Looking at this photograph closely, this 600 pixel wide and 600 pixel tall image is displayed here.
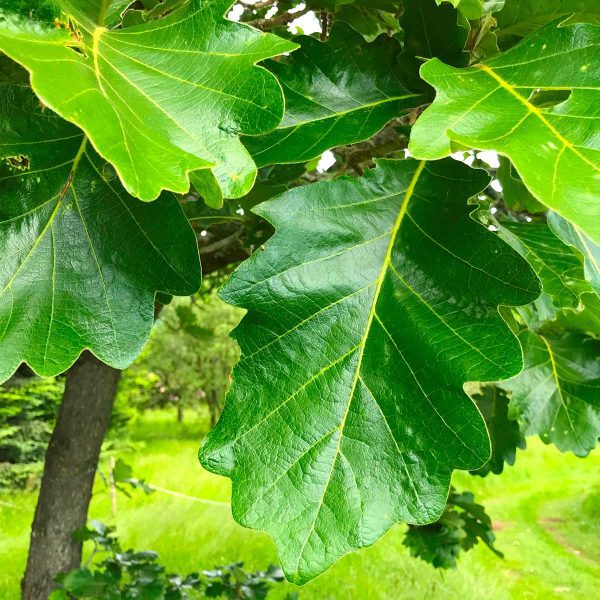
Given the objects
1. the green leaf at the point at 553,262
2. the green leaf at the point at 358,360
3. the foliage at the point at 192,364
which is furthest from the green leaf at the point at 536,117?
the foliage at the point at 192,364

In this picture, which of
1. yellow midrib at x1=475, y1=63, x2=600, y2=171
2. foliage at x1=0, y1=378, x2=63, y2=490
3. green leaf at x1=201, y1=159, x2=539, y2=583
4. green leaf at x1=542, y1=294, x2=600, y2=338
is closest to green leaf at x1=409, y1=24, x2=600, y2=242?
yellow midrib at x1=475, y1=63, x2=600, y2=171

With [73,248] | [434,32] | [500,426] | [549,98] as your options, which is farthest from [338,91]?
[500,426]

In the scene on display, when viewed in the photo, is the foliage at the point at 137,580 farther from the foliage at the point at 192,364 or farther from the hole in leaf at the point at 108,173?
the foliage at the point at 192,364

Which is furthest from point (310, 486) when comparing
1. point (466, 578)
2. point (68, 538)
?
point (466, 578)

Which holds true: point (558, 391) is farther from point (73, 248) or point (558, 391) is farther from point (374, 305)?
point (73, 248)

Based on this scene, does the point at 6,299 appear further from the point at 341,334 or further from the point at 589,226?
the point at 589,226

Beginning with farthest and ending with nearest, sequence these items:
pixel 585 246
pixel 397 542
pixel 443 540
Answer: pixel 397 542, pixel 443 540, pixel 585 246

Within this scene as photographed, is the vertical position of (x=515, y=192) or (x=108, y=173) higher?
(x=108, y=173)

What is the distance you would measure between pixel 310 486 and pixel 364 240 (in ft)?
0.80

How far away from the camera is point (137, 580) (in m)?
1.98

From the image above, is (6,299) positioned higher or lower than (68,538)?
higher

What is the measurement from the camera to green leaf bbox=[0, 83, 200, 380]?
22.0 inches

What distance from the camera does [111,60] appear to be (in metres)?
0.46

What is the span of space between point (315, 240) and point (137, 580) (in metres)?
1.76
